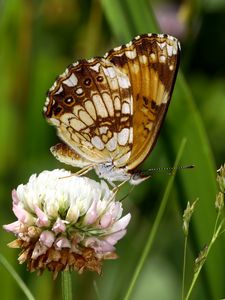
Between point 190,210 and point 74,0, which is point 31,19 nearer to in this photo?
point 74,0

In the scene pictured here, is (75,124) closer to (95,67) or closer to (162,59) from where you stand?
(95,67)

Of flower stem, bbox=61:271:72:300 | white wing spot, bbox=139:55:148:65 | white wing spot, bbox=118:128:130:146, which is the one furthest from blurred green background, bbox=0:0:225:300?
flower stem, bbox=61:271:72:300

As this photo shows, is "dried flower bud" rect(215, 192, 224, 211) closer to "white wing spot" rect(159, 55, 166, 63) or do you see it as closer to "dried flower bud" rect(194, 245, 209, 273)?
"dried flower bud" rect(194, 245, 209, 273)

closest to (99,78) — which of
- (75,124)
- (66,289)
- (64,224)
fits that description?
(75,124)

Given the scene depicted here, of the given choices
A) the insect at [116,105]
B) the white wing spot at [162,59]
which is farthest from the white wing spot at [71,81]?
the white wing spot at [162,59]

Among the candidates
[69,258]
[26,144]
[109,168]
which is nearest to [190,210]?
[69,258]

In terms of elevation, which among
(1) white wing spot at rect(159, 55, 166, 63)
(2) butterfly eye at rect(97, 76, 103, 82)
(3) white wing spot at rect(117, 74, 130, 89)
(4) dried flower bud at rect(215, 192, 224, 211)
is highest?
(2) butterfly eye at rect(97, 76, 103, 82)

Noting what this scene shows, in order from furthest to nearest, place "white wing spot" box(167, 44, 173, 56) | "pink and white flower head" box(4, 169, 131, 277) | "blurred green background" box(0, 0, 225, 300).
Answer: "blurred green background" box(0, 0, 225, 300), "white wing spot" box(167, 44, 173, 56), "pink and white flower head" box(4, 169, 131, 277)
